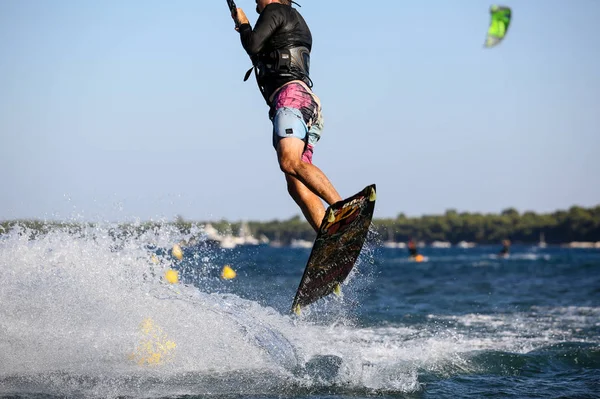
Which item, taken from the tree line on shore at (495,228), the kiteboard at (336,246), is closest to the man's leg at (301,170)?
the kiteboard at (336,246)

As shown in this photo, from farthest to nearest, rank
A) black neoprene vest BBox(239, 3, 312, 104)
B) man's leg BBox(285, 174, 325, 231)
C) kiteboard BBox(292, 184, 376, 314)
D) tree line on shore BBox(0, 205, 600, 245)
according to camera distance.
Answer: tree line on shore BBox(0, 205, 600, 245) → man's leg BBox(285, 174, 325, 231) → black neoprene vest BBox(239, 3, 312, 104) → kiteboard BBox(292, 184, 376, 314)

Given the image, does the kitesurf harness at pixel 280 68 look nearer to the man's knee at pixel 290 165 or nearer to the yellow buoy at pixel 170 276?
the man's knee at pixel 290 165

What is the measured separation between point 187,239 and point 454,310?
7754 millimetres

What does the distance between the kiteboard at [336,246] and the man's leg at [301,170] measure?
5.8 inches

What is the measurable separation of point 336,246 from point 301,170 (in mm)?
701

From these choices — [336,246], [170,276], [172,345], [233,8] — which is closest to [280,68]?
[233,8]

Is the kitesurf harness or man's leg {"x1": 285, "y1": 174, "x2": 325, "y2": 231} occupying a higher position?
the kitesurf harness

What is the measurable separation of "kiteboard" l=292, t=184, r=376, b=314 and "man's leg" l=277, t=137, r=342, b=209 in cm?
15

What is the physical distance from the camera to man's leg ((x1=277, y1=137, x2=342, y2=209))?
6.10 metres

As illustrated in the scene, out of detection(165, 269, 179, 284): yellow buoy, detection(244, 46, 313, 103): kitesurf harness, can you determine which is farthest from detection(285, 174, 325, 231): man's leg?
detection(165, 269, 179, 284): yellow buoy

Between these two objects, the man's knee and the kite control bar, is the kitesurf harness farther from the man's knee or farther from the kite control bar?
the man's knee

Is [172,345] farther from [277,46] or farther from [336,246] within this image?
[277,46]

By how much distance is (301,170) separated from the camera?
612 cm

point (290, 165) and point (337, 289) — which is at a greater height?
point (290, 165)
